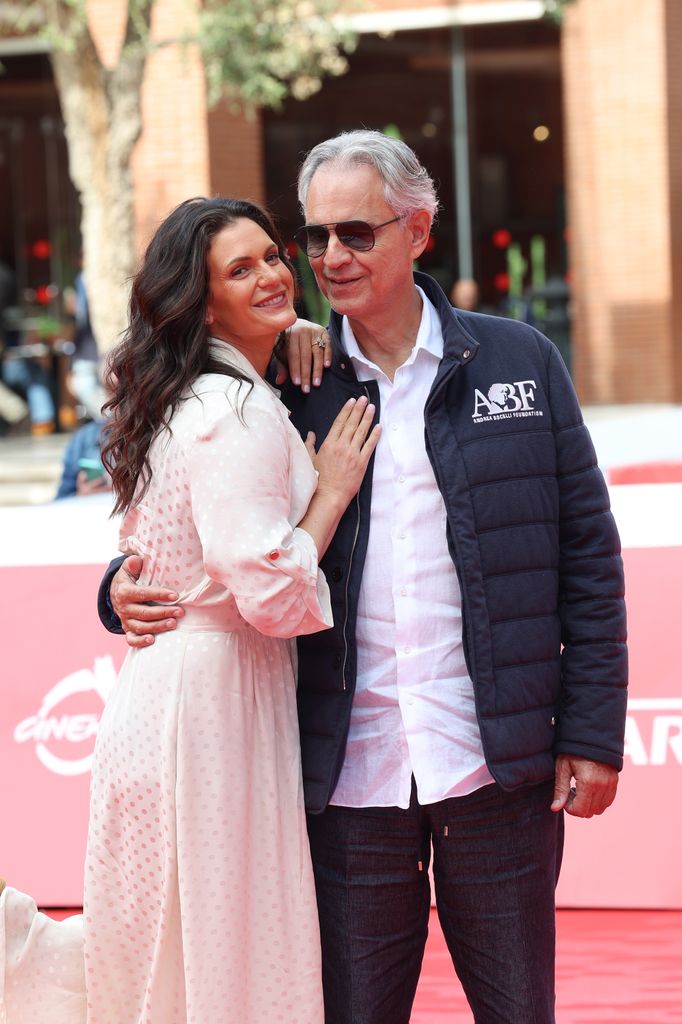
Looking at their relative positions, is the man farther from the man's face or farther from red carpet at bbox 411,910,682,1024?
red carpet at bbox 411,910,682,1024

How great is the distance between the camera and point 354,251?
111 inches

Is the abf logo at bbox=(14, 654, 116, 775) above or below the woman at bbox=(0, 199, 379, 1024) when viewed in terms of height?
below

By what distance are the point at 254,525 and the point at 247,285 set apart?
0.49 metres

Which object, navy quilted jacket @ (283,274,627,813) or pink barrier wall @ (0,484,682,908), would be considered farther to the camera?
pink barrier wall @ (0,484,682,908)

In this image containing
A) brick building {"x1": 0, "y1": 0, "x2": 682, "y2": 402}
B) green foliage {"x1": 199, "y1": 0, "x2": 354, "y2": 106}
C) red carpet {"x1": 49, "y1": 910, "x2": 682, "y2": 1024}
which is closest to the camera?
red carpet {"x1": 49, "y1": 910, "x2": 682, "y2": 1024}

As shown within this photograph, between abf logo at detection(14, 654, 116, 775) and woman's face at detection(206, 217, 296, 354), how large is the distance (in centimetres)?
211

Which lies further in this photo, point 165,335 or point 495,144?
point 495,144

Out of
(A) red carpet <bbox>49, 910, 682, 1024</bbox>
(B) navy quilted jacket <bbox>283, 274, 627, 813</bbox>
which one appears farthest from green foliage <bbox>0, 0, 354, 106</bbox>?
(B) navy quilted jacket <bbox>283, 274, 627, 813</bbox>

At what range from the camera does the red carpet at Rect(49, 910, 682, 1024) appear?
388 cm

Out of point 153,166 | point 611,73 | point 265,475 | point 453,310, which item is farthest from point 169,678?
point 611,73

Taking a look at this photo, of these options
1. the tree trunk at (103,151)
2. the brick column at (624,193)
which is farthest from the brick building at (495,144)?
the tree trunk at (103,151)

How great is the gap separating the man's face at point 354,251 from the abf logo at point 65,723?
220 cm

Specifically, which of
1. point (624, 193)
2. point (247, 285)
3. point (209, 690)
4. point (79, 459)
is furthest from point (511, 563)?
point (624, 193)

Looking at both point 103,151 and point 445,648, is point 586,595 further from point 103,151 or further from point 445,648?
point 103,151
